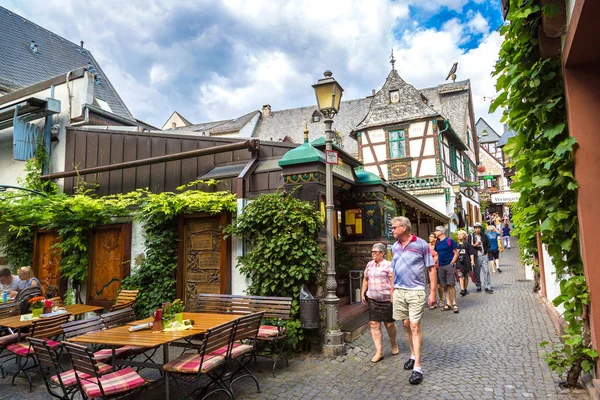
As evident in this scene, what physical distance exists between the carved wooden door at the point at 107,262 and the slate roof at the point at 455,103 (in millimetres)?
19810

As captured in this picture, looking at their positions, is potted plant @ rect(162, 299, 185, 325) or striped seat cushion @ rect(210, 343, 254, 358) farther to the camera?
potted plant @ rect(162, 299, 185, 325)

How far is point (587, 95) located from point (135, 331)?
4.61 metres

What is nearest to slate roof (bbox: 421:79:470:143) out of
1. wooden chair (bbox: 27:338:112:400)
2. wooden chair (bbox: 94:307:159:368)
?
wooden chair (bbox: 94:307:159:368)

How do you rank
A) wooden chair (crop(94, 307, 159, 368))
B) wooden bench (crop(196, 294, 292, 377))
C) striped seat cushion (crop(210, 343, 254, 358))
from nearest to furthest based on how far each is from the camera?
1. striped seat cushion (crop(210, 343, 254, 358))
2. wooden chair (crop(94, 307, 159, 368))
3. wooden bench (crop(196, 294, 292, 377))

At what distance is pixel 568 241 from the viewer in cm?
327

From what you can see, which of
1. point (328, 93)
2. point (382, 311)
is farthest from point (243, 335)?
point (328, 93)

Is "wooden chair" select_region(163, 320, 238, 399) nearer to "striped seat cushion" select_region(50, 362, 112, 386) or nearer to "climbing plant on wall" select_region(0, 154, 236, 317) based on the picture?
"striped seat cushion" select_region(50, 362, 112, 386)

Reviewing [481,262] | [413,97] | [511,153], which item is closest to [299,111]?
[413,97]

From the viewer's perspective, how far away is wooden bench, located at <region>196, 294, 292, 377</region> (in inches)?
199

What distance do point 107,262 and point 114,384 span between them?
17.8 ft

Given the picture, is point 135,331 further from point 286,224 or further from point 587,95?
point 587,95

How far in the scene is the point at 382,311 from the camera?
4.86 m

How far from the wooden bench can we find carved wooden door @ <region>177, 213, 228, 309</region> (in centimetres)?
71

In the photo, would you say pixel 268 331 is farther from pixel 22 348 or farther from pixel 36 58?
pixel 36 58
